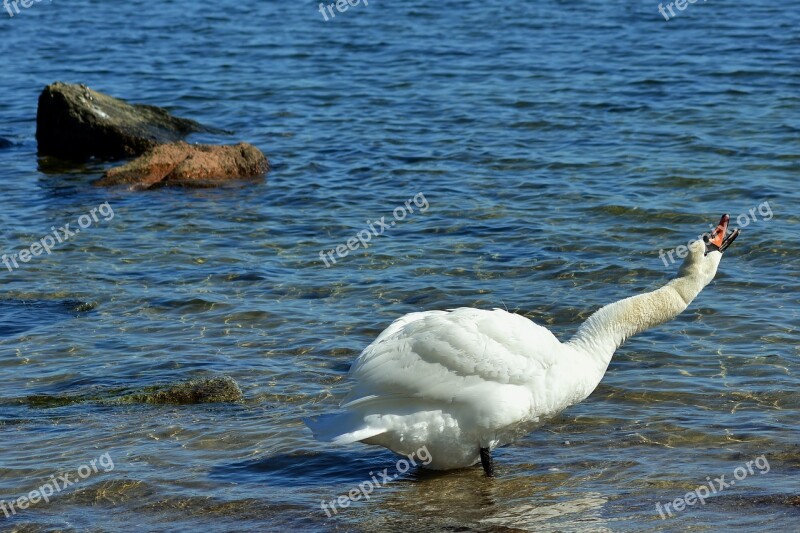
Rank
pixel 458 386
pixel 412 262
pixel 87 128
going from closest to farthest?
pixel 458 386 < pixel 412 262 < pixel 87 128

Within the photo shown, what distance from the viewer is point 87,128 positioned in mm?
16094

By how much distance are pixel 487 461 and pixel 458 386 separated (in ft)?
1.95

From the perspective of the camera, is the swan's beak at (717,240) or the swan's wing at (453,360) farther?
the swan's beak at (717,240)

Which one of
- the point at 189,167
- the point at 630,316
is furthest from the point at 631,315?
the point at 189,167

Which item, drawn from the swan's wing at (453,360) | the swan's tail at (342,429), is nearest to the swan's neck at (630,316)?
the swan's wing at (453,360)

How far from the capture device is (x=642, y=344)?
943cm

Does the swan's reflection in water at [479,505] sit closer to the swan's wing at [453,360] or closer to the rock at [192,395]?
the swan's wing at [453,360]

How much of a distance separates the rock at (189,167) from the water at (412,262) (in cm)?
39

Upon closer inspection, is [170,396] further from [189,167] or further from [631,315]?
[189,167]

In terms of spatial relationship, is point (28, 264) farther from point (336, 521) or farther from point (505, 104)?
point (505, 104)

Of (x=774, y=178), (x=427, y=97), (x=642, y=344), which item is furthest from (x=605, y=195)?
(x=427, y=97)

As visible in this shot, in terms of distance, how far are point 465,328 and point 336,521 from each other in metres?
1.31

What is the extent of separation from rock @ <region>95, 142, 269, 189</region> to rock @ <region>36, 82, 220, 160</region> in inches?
42.1

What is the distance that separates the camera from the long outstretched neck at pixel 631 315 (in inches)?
280
